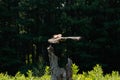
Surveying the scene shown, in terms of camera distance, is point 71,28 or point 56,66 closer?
point 56,66

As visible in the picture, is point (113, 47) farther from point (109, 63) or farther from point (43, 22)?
point (43, 22)

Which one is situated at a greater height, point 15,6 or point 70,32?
point 15,6

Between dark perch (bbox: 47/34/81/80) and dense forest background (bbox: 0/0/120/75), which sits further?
dense forest background (bbox: 0/0/120/75)

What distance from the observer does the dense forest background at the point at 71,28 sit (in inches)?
782

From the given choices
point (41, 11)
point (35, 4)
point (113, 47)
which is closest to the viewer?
point (113, 47)

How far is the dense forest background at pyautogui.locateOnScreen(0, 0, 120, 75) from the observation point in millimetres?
19859

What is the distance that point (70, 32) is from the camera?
72.1 feet

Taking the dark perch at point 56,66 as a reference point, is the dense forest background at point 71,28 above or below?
below

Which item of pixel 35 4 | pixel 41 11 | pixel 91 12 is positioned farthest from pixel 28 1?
pixel 91 12

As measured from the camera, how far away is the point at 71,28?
21.6 meters

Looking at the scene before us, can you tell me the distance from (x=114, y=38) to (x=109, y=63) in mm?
1406

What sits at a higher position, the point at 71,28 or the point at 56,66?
the point at 56,66

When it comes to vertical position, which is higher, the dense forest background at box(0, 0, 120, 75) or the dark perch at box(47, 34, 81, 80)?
the dark perch at box(47, 34, 81, 80)

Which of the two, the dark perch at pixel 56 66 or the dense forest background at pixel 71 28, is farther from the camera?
the dense forest background at pixel 71 28
